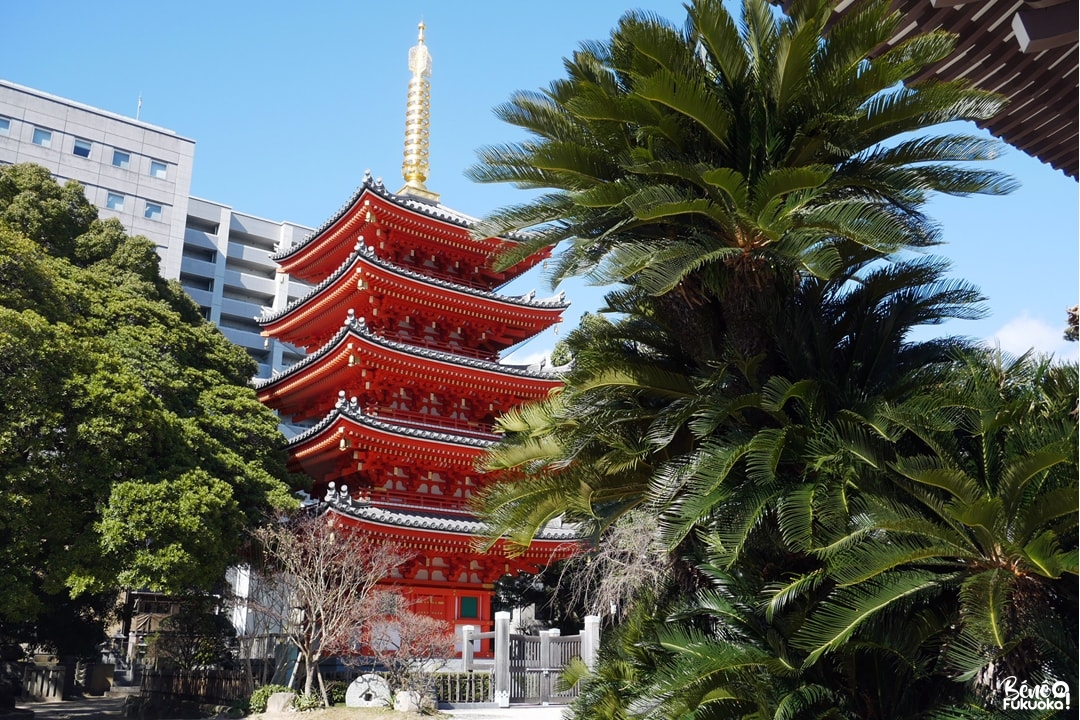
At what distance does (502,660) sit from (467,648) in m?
1.54

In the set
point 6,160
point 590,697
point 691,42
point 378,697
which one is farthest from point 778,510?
point 6,160

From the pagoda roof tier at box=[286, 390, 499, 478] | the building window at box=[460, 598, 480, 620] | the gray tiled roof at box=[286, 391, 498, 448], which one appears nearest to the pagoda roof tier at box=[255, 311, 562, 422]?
the gray tiled roof at box=[286, 391, 498, 448]

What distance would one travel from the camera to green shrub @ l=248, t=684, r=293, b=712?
18750mm

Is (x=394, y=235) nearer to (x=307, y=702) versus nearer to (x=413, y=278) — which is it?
(x=413, y=278)

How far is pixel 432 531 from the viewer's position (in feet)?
75.0

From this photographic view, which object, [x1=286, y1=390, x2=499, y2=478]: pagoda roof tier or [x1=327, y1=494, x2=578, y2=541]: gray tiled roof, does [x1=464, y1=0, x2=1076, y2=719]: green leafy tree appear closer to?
[x1=327, y1=494, x2=578, y2=541]: gray tiled roof

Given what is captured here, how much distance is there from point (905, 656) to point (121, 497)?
50.6 ft

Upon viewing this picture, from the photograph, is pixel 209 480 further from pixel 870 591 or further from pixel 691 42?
pixel 870 591

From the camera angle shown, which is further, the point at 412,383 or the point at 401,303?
the point at 401,303

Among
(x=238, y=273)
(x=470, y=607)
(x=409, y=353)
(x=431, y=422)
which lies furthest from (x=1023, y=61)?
(x=238, y=273)

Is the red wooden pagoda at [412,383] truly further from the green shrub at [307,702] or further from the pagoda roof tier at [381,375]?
the green shrub at [307,702]

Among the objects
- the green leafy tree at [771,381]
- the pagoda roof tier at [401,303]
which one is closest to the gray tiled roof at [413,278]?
the pagoda roof tier at [401,303]

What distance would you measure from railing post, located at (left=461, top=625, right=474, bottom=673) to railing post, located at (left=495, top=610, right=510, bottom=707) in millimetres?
1148

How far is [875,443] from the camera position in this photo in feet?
24.1
